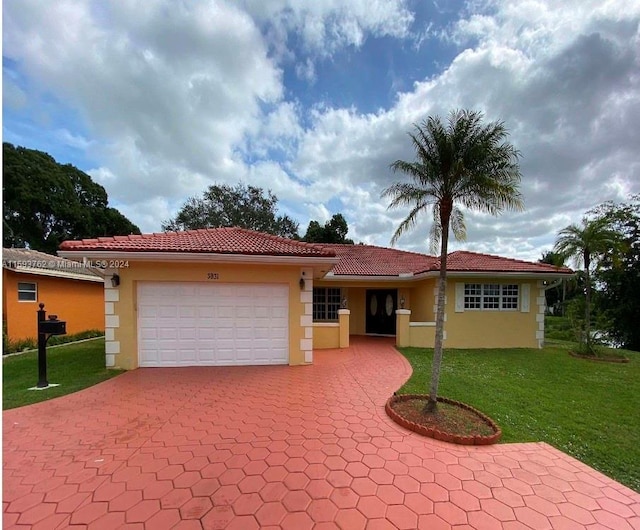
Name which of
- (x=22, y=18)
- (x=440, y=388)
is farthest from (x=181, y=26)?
(x=440, y=388)

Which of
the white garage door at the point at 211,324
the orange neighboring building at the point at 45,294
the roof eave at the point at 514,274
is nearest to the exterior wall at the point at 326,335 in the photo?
the white garage door at the point at 211,324

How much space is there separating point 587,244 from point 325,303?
36.3ft

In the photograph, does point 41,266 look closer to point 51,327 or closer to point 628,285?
point 51,327

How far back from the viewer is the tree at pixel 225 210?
3011 centimetres

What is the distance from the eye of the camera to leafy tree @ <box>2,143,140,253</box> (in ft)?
92.2

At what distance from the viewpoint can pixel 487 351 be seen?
1264cm

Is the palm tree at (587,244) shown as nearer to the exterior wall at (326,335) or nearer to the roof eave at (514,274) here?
the roof eave at (514,274)

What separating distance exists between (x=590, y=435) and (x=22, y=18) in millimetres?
12214

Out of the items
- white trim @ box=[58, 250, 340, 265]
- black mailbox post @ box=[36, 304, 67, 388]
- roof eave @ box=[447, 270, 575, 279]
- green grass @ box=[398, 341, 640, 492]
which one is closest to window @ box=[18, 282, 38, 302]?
white trim @ box=[58, 250, 340, 265]

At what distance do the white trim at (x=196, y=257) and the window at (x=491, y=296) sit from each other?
293 inches

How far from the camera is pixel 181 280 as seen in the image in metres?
8.94

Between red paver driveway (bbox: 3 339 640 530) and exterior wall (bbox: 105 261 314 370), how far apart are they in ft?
7.47

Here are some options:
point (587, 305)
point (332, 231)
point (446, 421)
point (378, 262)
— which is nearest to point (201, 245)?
point (446, 421)

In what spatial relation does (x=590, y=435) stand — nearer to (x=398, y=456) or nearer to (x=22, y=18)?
(x=398, y=456)
